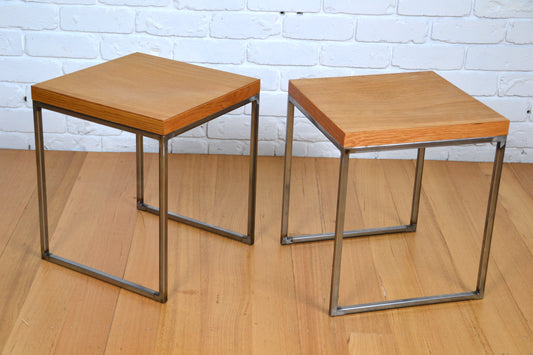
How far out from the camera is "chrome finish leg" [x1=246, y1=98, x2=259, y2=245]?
172cm

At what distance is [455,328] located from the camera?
5.09ft

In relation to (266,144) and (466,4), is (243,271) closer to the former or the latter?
(266,144)

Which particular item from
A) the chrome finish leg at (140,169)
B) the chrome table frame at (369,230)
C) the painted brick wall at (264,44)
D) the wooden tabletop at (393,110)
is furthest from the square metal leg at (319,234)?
the painted brick wall at (264,44)

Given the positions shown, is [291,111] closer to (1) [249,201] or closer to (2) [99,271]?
(1) [249,201]

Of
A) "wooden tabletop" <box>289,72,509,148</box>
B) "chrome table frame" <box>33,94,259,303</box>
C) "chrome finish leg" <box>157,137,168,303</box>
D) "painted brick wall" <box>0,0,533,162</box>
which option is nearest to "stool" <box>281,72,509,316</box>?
"wooden tabletop" <box>289,72,509,148</box>

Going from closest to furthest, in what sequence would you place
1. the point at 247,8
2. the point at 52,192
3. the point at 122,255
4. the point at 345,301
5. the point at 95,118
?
the point at 95,118, the point at 345,301, the point at 122,255, the point at 52,192, the point at 247,8

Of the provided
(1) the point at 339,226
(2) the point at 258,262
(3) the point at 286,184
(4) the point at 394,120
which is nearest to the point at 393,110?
(4) the point at 394,120

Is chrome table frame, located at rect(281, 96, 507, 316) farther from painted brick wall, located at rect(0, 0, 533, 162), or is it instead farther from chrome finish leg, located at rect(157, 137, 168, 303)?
painted brick wall, located at rect(0, 0, 533, 162)

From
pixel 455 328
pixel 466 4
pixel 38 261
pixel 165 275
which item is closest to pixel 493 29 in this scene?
pixel 466 4

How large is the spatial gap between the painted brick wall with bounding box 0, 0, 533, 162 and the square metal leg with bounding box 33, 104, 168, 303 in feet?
2.12

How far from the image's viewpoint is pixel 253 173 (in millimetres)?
1777

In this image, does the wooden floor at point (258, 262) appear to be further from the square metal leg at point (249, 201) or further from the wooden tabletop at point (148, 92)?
the wooden tabletop at point (148, 92)

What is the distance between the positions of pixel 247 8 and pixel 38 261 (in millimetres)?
955

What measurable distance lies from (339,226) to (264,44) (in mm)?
882
